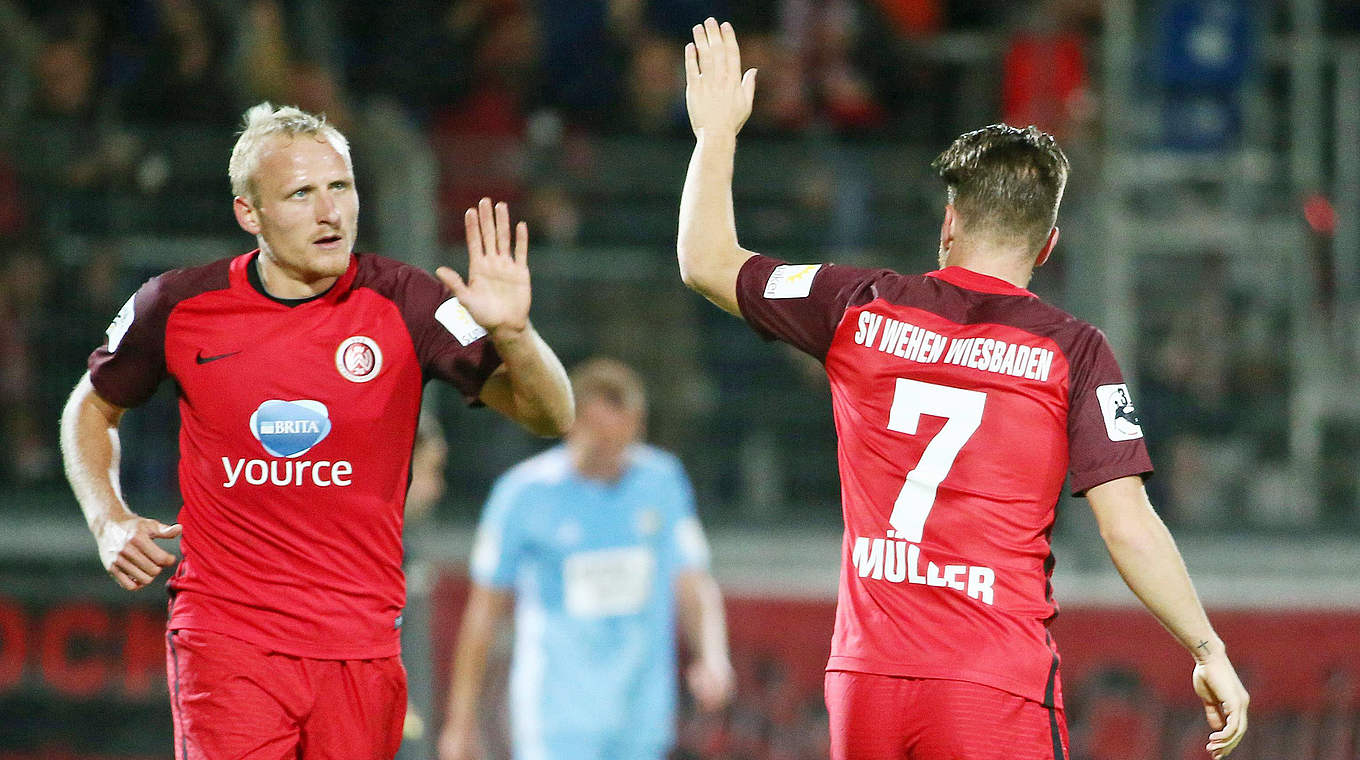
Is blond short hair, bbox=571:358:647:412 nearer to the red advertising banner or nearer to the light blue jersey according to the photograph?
the light blue jersey

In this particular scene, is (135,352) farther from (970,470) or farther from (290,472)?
(970,470)

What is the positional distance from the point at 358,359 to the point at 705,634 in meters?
3.16

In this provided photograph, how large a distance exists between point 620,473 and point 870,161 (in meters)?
2.28

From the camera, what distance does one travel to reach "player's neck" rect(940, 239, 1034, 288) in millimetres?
3703

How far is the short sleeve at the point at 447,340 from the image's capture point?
12.6 ft

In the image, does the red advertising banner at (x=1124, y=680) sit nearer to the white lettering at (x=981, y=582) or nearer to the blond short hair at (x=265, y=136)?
the blond short hair at (x=265, y=136)

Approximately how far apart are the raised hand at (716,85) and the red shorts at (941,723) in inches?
52.7

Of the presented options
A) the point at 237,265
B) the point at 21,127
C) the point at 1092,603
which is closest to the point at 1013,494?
the point at 237,265

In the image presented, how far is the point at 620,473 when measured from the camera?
6.89 meters

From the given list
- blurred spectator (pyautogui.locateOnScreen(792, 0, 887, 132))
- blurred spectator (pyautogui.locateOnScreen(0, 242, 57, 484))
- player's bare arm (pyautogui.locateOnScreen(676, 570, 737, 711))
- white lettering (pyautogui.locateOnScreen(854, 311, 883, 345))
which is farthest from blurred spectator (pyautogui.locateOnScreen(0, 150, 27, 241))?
white lettering (pyautogui.locateOnScreen(854, 311, 883, 345))

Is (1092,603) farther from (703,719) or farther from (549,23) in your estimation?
(549,23)

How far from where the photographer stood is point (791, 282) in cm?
381

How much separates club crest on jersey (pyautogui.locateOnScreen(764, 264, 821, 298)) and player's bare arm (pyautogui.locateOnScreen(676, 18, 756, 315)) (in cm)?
9

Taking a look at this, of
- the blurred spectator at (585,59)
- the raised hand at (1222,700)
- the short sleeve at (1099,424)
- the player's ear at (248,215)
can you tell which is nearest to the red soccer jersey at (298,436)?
the player's ear at (248,215)
